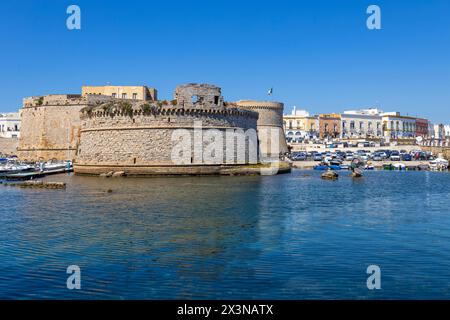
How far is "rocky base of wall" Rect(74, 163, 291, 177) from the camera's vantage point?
98.7ft

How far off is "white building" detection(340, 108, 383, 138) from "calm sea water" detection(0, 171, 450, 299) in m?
68.5

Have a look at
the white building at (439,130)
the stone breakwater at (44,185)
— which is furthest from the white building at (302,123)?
the stone breakwater at (44,185)

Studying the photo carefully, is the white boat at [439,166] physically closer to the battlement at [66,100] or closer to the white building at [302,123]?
the battlement at [66,100]

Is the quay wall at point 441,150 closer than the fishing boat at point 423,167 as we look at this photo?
No

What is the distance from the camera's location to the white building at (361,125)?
86438 mm

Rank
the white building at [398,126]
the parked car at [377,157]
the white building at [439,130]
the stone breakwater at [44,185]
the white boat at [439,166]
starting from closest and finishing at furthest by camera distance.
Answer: the stone breakwater at [44,185] → the white boat at [439,166] → the parked car at [377,157] → the white building at [398,126] → the white building at [439,130]

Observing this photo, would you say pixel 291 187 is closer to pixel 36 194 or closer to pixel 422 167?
pixel 36 194

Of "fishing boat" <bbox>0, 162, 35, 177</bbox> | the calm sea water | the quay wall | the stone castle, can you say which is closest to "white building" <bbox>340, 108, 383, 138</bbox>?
the quay wall

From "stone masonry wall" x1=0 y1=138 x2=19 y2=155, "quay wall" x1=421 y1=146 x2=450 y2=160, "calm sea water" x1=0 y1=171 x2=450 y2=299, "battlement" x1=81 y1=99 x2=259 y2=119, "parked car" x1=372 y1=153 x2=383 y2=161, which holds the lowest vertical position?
Result: "calm sea water" x1=0 y1=171 x2=450 y2=299

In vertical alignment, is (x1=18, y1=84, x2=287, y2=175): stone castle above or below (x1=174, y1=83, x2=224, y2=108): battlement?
below

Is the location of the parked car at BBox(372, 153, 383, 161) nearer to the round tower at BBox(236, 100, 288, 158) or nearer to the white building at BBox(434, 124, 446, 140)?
the round tower at BBox(236, 100, 288, 158)

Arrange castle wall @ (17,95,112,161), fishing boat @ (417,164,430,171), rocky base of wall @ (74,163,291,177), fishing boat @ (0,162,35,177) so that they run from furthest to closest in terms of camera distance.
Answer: fishing boat @ (417,164,430,171), castle wall @ (17,95,112,161), fishing boat @ (0,162,35,177), rocky base of wall @ (74,163,291,177)

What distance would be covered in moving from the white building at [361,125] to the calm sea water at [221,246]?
68.5 meters

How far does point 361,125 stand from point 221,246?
81.7 meters
